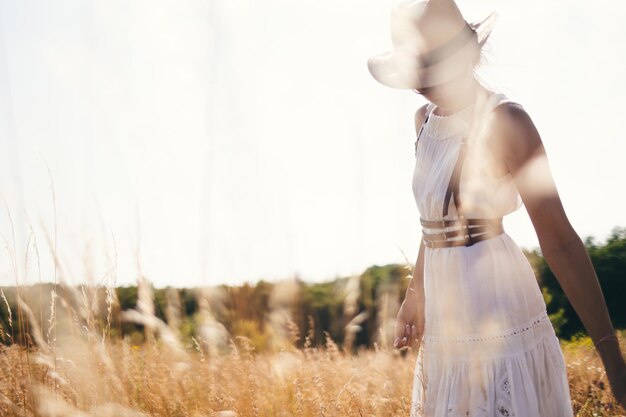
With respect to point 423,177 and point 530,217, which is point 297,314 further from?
point 530,217

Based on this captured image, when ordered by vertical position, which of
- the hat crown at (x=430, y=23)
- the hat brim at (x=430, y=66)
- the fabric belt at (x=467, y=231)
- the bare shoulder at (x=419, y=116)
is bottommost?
the fabric belt at (x=467, y=231)

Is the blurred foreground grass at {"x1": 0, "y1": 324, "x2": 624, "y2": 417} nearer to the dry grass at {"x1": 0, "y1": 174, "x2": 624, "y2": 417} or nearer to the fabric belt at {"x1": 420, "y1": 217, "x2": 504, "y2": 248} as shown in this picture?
the dry grass at {"x1": 0, "y1": 174, "x2": 624, "y2": 417}

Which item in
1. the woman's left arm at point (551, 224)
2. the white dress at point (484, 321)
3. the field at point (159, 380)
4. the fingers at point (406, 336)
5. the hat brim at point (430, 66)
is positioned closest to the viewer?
the woman's left arm at point (551, 224)

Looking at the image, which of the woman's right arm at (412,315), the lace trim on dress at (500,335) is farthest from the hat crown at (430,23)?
the lace trim on dress at (500,335)

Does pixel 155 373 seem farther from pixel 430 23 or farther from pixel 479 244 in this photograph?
pixel 430 23

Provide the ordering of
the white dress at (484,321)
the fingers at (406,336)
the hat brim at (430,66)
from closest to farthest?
the white dress at (484,321) → the hat brim at (430,66) → the fingers at (406,336)

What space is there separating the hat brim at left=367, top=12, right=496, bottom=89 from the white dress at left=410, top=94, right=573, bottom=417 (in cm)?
13

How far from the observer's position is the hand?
5.98ft

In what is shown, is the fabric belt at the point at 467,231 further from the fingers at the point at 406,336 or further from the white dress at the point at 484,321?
the fingers at the point at 406,336

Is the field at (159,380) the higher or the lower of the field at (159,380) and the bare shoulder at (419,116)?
the lower

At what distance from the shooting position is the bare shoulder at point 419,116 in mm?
1870

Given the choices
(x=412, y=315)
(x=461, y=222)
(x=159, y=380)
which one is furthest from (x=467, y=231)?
(x=159, y=380)

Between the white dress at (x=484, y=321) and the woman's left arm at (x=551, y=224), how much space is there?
0.08 metres

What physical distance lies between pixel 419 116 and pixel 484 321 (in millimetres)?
789
